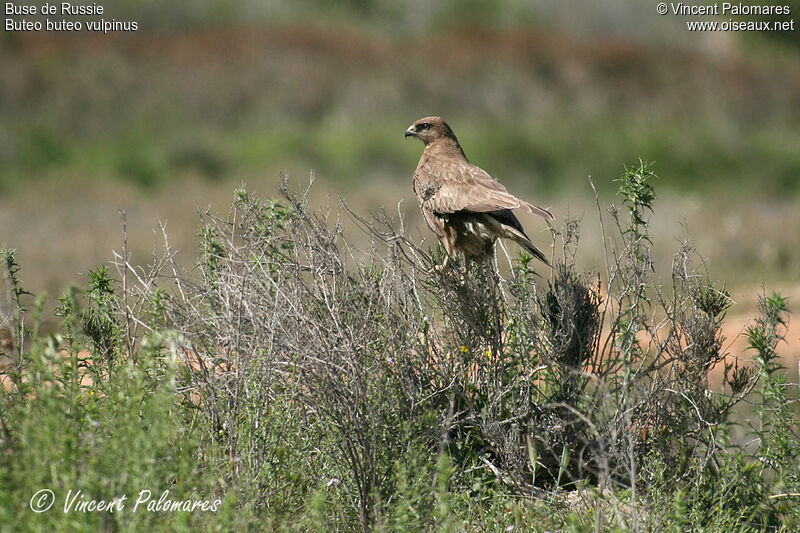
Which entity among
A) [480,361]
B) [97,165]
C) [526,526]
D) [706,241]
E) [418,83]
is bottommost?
[526,526]

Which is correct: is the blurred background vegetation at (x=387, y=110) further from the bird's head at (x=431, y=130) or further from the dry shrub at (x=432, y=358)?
the dry shrub at (x=432, y=358)

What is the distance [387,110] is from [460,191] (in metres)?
16.2

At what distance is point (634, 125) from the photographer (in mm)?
22062

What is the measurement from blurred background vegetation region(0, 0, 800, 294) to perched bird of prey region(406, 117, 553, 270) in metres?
8.32

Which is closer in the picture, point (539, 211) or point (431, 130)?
point (539, 211)

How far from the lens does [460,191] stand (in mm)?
5707

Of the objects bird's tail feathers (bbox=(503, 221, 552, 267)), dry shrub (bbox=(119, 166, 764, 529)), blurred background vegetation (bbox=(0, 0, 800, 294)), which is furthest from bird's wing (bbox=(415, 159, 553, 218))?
blurred background vegetation (bbox=(0, 0, 800, 294))

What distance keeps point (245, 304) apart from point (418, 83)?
60.2 ft

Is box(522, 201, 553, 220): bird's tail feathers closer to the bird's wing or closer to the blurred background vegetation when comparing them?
the bird's wing

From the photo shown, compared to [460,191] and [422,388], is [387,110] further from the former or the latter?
[422,388]

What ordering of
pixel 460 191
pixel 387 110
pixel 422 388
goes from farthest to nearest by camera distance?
pixel 387 110, pixel 460 191, pixel 422 388

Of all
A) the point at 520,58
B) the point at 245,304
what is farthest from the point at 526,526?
the point at 520,58

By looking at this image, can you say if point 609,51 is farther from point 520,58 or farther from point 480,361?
point 480,361

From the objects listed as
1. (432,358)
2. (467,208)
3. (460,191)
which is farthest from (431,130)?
(432,358)
